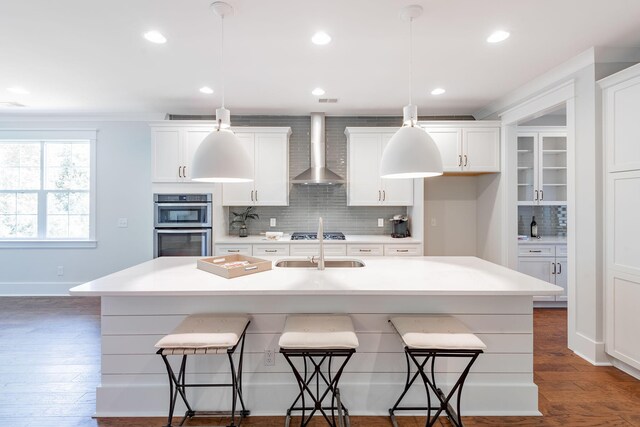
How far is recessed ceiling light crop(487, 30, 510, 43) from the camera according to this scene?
7.96ft

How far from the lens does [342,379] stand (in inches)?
82.4

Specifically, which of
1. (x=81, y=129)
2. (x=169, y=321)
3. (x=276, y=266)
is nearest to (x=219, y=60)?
(x=276, y=266)

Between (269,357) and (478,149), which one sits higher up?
(478,149)

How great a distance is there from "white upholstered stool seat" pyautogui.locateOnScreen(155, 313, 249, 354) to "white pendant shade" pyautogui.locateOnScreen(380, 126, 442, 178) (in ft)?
4.38

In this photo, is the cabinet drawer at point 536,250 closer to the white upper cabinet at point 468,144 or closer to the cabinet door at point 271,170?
the white upper cabinet at point 468,144

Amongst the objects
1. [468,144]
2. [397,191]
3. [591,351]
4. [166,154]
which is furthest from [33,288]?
[591,351]

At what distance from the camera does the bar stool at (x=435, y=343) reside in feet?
5.38

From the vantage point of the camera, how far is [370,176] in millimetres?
4266

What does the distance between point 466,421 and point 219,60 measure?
11.0 feet

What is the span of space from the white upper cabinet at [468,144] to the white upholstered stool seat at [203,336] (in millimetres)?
3331

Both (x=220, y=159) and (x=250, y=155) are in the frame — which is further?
(x=250, y=155)

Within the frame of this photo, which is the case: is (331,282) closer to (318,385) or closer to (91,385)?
(318,385)

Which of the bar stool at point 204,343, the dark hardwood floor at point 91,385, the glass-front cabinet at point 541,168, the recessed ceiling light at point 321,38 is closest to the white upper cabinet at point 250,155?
the recessed ceiling light at point 321,38

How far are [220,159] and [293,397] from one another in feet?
5.22
